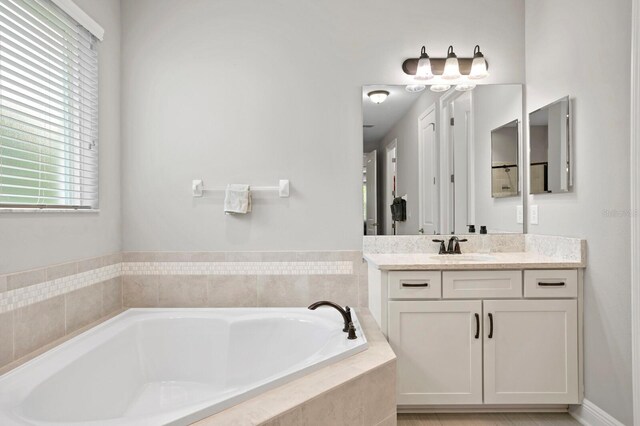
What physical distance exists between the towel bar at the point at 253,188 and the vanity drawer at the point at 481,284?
A: 1131 mm

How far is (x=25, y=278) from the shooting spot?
176 cm

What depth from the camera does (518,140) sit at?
265cm

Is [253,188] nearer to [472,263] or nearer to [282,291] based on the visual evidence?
[282,291]

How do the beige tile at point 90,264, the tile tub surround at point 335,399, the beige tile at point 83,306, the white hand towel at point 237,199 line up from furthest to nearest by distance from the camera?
the white hand towel at point 237,199 → the beige tile at point 90,264 → the beige tile at point 83,306 → the tile tub surround at point 335,399

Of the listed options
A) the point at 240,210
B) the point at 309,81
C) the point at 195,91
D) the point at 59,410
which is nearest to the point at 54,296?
the point at 59,410

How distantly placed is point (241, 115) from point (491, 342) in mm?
2062

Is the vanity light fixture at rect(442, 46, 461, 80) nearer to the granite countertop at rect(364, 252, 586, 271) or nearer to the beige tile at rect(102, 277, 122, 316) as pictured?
the granite countertop at rect(364, 252, 586, 271)

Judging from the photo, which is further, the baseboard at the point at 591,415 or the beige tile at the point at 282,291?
the beige tile at the point at 282,291

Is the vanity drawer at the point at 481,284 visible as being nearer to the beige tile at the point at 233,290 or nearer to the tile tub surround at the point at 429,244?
the tile tub surround at the point at 429,244

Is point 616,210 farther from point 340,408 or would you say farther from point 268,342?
point 268,342

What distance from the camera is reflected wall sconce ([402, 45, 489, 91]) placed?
100 inches

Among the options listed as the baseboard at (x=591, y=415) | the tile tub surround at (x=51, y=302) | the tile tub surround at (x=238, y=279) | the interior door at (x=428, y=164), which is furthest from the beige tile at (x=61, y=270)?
the baseboard at (x=591, y=415)

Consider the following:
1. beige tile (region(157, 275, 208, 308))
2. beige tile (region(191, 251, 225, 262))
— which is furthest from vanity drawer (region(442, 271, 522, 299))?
beige tile (region(157, 275, 208, 308))

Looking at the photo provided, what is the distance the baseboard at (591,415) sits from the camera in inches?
76.0
